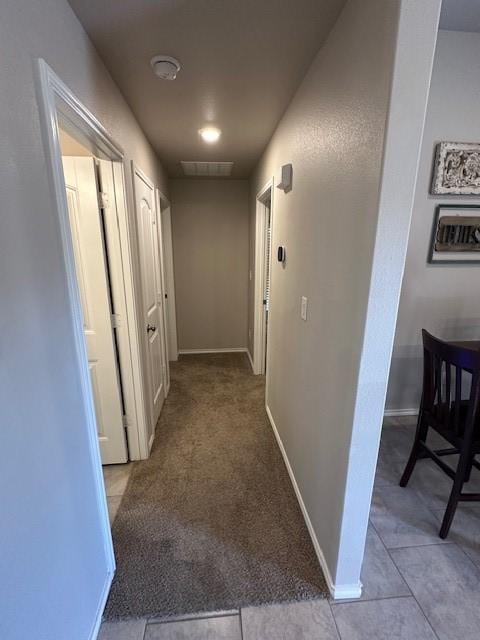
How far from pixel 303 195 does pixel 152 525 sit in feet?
6.63

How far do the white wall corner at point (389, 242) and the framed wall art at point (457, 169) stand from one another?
64.4 inches

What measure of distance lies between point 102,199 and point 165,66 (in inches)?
29.5

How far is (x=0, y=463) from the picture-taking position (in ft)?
2.32

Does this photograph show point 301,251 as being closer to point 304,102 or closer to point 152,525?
point 304,102

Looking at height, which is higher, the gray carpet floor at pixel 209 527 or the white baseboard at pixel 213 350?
the white baseboard at pixel 213 350

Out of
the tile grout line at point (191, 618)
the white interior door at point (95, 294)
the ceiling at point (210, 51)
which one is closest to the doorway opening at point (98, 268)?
the white interior door at point (95, 294)

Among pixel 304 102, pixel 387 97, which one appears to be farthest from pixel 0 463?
pixel 304 102

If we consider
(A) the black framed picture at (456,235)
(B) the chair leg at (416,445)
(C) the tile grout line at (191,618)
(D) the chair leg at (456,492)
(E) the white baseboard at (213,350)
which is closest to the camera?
(C) the tile grout line at (191,618)

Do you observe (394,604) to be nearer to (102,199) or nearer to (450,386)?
(450,386)

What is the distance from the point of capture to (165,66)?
1.44 m

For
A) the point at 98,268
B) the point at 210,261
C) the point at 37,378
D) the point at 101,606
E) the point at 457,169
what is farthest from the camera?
the point at 210,261

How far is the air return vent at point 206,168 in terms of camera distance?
3.14 metres

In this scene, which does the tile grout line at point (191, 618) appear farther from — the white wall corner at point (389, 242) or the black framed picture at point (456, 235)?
the black framed picture at point (456, 235)

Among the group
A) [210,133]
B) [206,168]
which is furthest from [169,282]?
[210,133]
